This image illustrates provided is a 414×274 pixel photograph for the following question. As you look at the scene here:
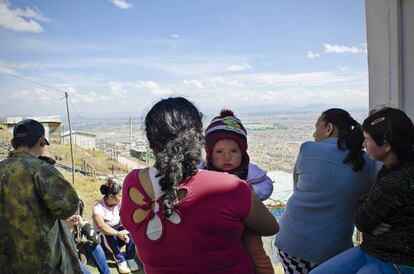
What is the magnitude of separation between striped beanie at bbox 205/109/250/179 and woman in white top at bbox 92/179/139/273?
292 cm

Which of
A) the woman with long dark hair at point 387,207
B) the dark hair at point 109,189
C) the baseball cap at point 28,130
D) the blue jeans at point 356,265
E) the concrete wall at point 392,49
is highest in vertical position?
the concrete wall at point 392,49

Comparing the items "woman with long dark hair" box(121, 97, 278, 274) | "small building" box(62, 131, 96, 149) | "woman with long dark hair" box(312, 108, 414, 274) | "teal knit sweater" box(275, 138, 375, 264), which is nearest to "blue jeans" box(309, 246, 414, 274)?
"woman with long dark hair" box(312, 108, 414, 274)

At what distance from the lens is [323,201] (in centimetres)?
187

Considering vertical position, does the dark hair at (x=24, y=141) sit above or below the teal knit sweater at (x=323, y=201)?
above

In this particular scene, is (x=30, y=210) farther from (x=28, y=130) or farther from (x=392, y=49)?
(x=392, y=49)

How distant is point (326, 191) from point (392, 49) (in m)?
1.27

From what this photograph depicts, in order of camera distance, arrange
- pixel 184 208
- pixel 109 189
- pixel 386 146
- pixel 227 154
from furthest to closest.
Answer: pixel 109 189 → pixel 227 154 → pixel 386 146 → pixel 184 208

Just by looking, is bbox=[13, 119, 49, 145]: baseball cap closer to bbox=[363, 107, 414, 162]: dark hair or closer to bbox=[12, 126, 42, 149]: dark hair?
A: bbox=[12, 126, 42, 149]: dark hair

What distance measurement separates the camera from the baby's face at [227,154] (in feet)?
5.44

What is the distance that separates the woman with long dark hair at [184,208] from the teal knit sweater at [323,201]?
26.7 inches

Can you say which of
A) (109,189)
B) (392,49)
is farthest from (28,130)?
(392,49)

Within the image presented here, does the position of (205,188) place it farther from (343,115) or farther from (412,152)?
(343,115)

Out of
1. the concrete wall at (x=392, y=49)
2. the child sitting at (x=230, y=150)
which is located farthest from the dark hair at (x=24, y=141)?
the concrete wall at (x=392, y=49)

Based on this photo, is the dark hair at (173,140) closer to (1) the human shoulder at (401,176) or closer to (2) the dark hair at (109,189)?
(1) the human shoulder at (401,176)
